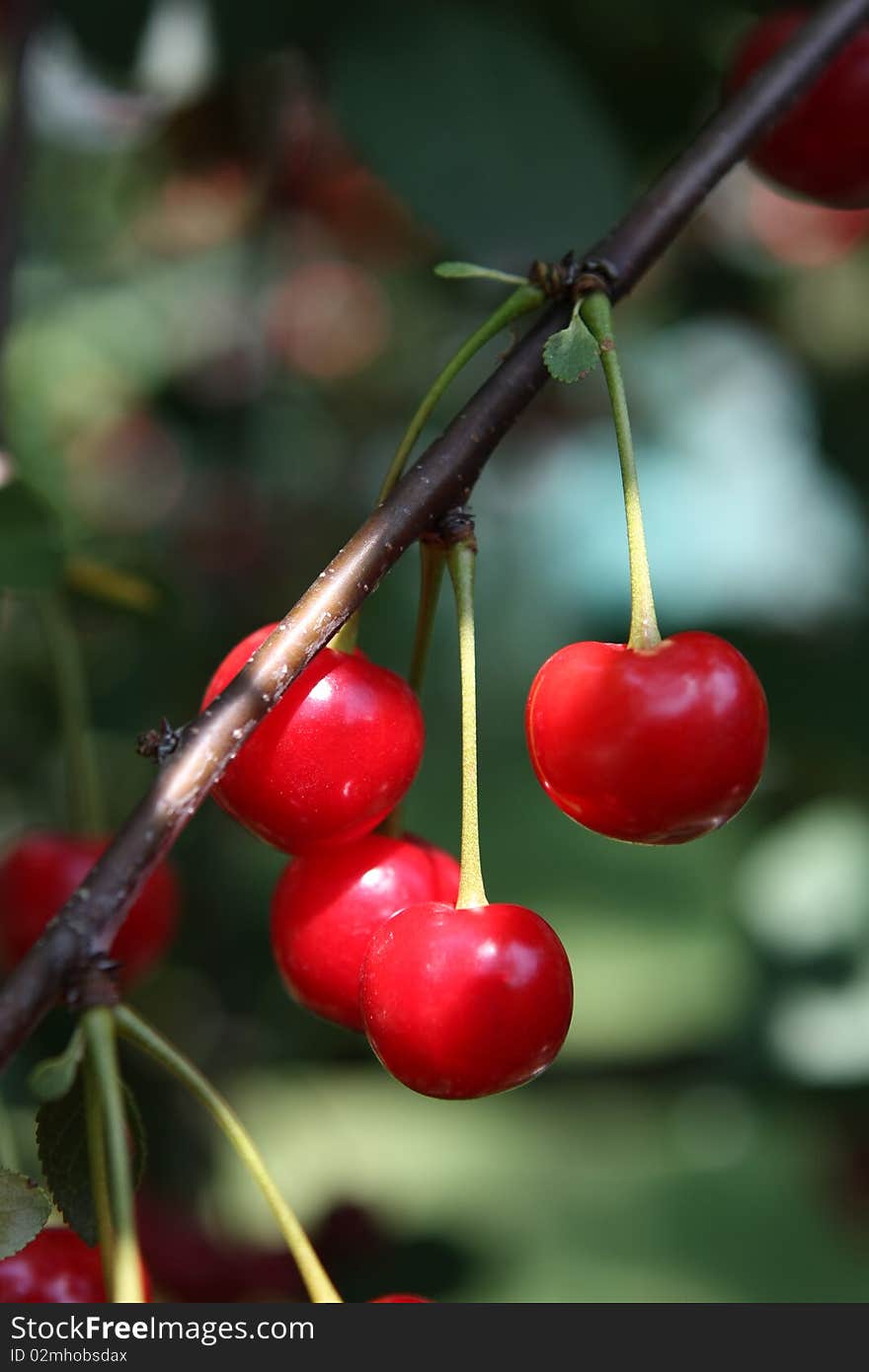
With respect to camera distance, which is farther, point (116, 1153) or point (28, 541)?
point (28, 541)

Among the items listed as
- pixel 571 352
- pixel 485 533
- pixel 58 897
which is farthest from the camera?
pixel 485 533

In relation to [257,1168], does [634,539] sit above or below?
above

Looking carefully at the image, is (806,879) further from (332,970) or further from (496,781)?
(332,970)

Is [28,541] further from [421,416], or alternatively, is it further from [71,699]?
[421,416]

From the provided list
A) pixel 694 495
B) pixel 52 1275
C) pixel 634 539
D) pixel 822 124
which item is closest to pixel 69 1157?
pixel 52 1275

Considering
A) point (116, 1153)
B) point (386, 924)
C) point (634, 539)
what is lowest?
point (116, 1153)

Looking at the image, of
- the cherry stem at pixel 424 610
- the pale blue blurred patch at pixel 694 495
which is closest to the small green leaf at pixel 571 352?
the cherry stem at pixel 424 610

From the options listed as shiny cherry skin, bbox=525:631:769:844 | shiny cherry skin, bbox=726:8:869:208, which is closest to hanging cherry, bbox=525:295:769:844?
shiny cherry skin, bbox=525:631:769:844
